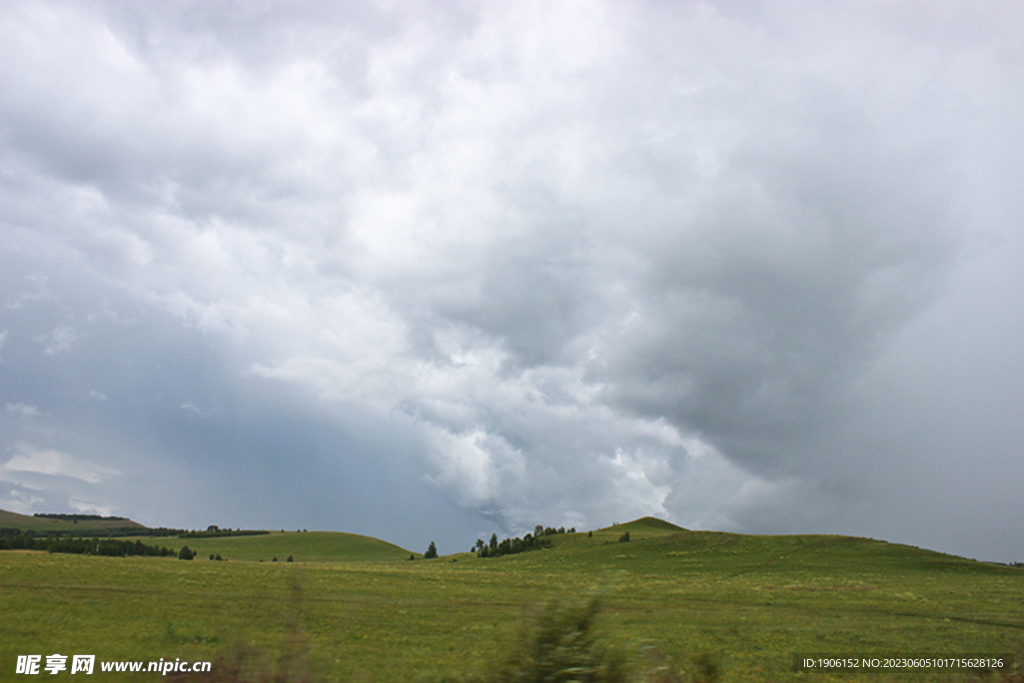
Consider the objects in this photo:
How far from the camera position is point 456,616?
34.4 meters

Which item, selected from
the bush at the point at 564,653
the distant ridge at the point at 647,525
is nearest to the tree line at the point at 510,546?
the distant ridge at the point at 647,525

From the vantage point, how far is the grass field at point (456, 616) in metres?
19.5

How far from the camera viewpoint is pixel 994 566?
77062 mm

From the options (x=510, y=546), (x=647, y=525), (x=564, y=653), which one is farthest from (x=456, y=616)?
(x=647, y=525)

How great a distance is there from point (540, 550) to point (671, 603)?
80020 mm

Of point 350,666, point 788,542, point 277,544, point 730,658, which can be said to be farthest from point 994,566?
point 277,544

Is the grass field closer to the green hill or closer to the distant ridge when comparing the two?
the distant ridge

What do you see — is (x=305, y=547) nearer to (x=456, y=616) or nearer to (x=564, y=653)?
(x=456, y=616)

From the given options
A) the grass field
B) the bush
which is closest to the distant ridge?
the grass field

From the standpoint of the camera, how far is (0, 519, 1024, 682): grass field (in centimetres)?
1945

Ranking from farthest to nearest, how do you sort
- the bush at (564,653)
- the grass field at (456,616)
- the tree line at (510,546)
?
the tree line at (510,546)
the grass field at (456,616)
the bush at (564,653)

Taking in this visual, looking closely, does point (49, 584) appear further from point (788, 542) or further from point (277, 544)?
point (277, 544)

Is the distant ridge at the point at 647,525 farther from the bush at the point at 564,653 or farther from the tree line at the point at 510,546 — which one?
the bush at the point at 564,653

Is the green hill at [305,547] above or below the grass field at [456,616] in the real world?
below
